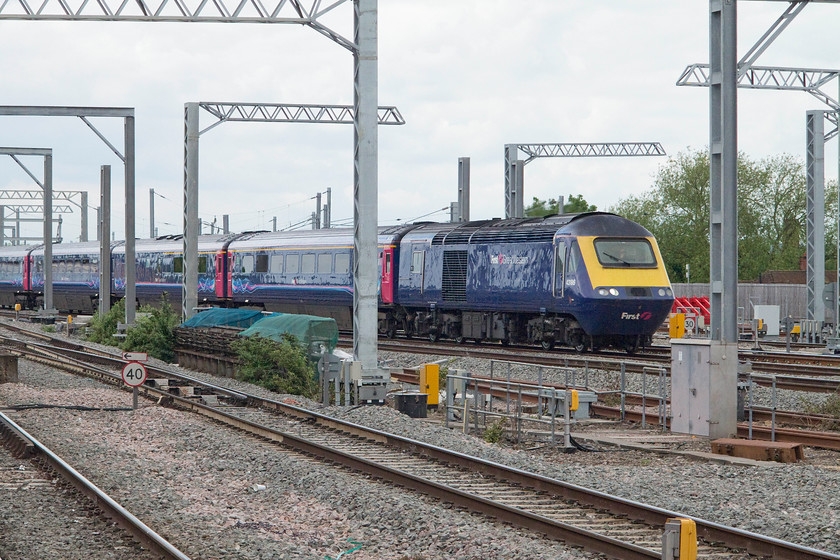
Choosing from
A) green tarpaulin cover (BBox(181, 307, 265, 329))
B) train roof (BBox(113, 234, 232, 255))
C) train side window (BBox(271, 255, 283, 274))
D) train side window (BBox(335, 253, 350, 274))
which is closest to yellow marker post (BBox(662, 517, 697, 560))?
green tarpaulin cover (BBox(181, 307, 265, 329))

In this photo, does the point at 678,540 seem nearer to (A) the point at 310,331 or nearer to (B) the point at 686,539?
(B) the point at 686,539

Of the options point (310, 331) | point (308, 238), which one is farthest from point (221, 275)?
point (310, 331)

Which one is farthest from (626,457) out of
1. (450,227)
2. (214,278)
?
(214,278)

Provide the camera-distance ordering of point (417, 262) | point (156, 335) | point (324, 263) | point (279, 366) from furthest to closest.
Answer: point (324, 263) → point (417, 262) → point (156, 335) → point (279, 366)

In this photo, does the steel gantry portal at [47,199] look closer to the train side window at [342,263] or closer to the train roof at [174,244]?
the train roof at [174,244]

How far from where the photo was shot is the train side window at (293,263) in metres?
37.4

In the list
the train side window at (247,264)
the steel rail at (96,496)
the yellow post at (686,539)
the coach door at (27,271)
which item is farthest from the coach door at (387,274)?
the coach door at (27,271)

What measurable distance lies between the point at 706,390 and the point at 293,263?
23.5 m

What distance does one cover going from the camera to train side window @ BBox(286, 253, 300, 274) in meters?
37.4

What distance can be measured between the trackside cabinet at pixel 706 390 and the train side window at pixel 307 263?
849 inches

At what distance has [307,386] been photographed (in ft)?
69.9

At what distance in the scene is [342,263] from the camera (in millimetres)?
35000

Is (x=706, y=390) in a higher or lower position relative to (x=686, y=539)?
higher

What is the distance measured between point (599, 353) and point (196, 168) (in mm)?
12312
